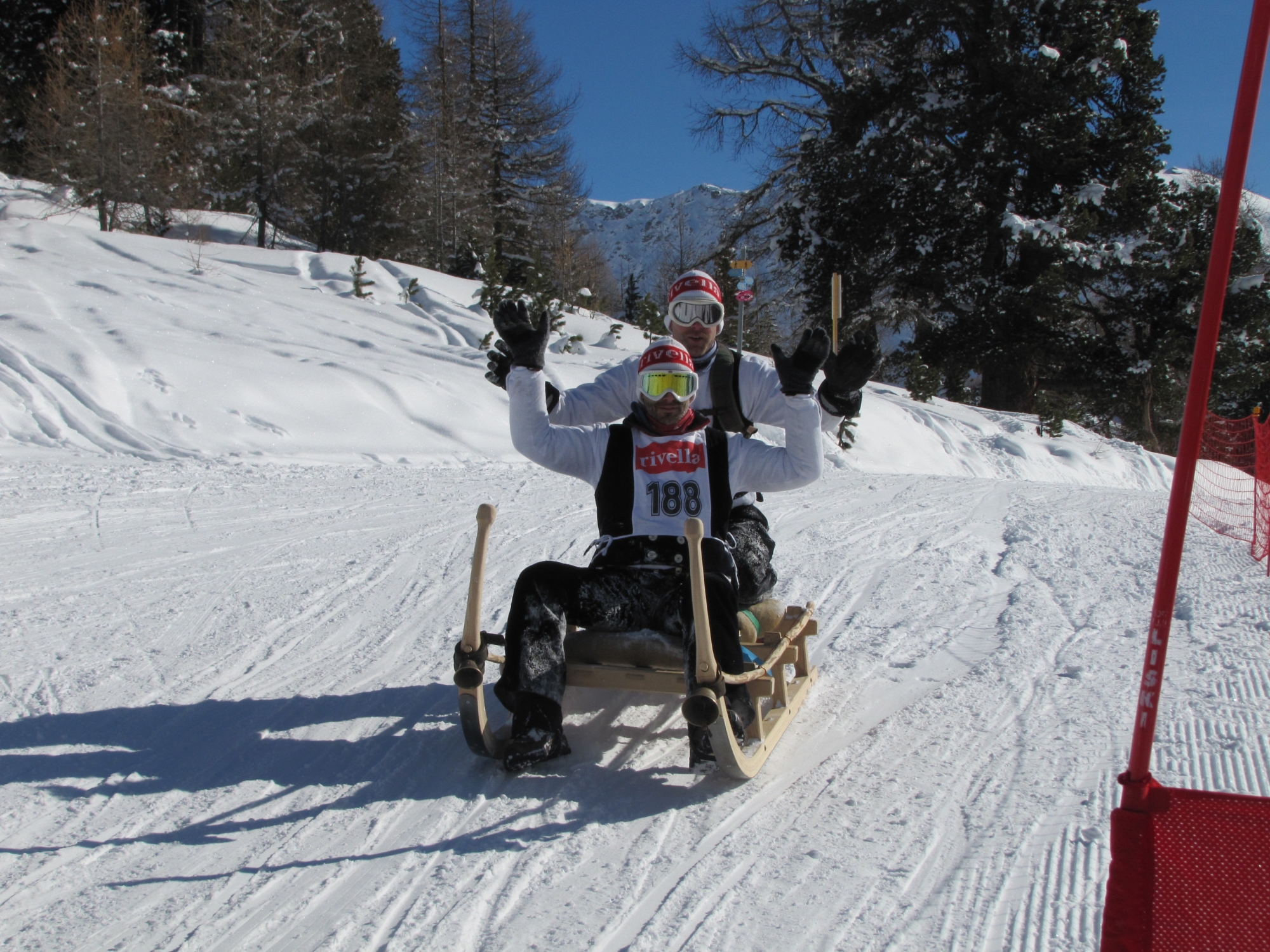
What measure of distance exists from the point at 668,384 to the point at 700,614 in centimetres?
98

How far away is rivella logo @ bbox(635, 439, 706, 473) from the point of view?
3471 mm

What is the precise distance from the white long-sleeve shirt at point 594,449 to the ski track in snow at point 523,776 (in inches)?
38.0

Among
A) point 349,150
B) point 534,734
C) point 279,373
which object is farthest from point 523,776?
point 349,150

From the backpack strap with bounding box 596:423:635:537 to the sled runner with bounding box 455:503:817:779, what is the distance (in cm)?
41

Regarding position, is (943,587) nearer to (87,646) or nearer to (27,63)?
(87,646)

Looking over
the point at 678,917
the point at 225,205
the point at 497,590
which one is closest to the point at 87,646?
the point at 497,590

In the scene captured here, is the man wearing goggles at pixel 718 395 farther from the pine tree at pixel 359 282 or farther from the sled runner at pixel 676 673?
the pine tree at pixel 359 282

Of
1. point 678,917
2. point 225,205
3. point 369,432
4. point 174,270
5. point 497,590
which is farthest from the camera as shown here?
point 225,205

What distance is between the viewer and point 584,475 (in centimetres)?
369

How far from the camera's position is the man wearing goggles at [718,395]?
3.87 m

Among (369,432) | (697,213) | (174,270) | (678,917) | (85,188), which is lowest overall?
(678,917)

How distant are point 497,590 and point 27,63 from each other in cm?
3005

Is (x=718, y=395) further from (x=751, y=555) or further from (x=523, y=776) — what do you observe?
(x=523, y=776)

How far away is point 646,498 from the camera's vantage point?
3459 millimetres
